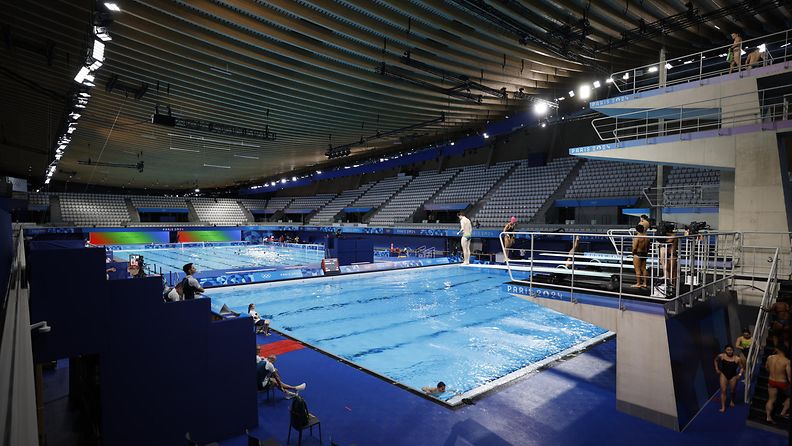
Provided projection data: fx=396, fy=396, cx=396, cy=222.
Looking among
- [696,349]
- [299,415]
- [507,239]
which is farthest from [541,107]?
[299,415]

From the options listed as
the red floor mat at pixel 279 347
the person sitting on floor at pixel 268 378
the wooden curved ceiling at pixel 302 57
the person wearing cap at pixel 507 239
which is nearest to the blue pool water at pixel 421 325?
the red floor mat at pixel 279 347

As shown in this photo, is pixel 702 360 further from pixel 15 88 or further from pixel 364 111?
pixel 15 88

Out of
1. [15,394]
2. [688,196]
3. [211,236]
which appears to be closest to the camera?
[15,394]

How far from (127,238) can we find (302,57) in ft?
98.1

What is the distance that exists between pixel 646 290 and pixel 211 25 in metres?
10.4

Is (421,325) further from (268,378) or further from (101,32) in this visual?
(101,32)

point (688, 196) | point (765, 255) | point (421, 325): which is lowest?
point (421, 325)

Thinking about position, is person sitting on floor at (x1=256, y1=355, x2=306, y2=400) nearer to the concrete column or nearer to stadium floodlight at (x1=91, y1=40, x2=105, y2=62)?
stadium floodlight at (x1=91, y1=40, x2=105, y2=62)

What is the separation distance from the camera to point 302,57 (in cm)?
1130

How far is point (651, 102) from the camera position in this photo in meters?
11.2

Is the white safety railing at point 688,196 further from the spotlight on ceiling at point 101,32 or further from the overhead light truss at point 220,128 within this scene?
the spotlight on ceiling at point 101,32

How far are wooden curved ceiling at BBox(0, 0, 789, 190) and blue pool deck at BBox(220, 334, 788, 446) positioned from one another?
7985 millimetres

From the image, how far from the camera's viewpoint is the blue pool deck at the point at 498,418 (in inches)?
203

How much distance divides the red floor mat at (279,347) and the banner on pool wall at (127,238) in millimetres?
29185
